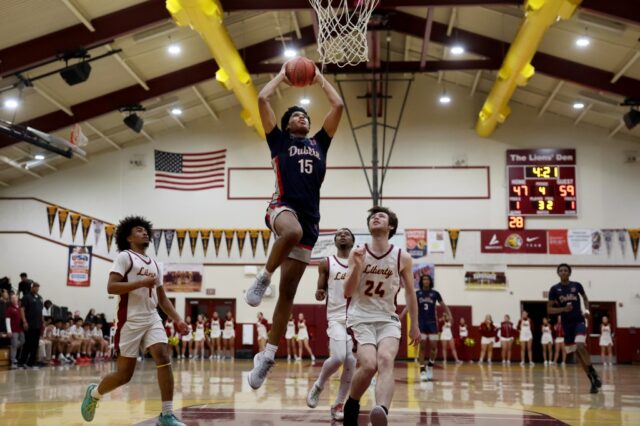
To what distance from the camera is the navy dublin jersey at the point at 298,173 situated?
17.9ft

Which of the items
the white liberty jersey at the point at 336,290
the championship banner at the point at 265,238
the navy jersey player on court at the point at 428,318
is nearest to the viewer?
the white liberty jersey at the point at 336,290

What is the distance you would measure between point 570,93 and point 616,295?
25.1 feet

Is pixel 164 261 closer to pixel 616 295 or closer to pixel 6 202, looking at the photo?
pixel 6 202

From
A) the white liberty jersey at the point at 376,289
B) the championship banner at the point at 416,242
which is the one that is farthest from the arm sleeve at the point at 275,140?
the championship banner at the point at 416,242

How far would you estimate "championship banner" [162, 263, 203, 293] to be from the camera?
26984mm

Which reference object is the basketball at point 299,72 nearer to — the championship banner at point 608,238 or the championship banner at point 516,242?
the championship banner at point 516,242

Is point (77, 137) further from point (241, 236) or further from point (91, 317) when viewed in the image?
point (241, 236)

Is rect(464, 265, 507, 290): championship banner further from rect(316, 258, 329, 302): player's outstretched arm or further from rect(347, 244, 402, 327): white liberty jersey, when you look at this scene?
rect(347, 244, 402, 327): white liberty jersey

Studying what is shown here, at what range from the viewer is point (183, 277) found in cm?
2698

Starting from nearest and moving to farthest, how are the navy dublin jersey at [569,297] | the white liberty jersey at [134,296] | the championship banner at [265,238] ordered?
the white liberty jersey at [134,296] → the navy dublin jersey at [569,297] → the championship banner at [265,238]

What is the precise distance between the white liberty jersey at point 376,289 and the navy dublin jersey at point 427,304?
814 centimetres

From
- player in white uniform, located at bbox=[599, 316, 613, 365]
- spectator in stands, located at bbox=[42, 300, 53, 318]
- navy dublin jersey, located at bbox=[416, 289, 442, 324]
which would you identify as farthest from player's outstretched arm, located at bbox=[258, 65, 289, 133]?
player in white uniform, located at bbox=[599, 316, 613, 365]

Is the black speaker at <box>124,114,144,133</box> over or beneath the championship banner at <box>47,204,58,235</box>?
over

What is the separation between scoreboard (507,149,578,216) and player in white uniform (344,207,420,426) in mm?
21337
